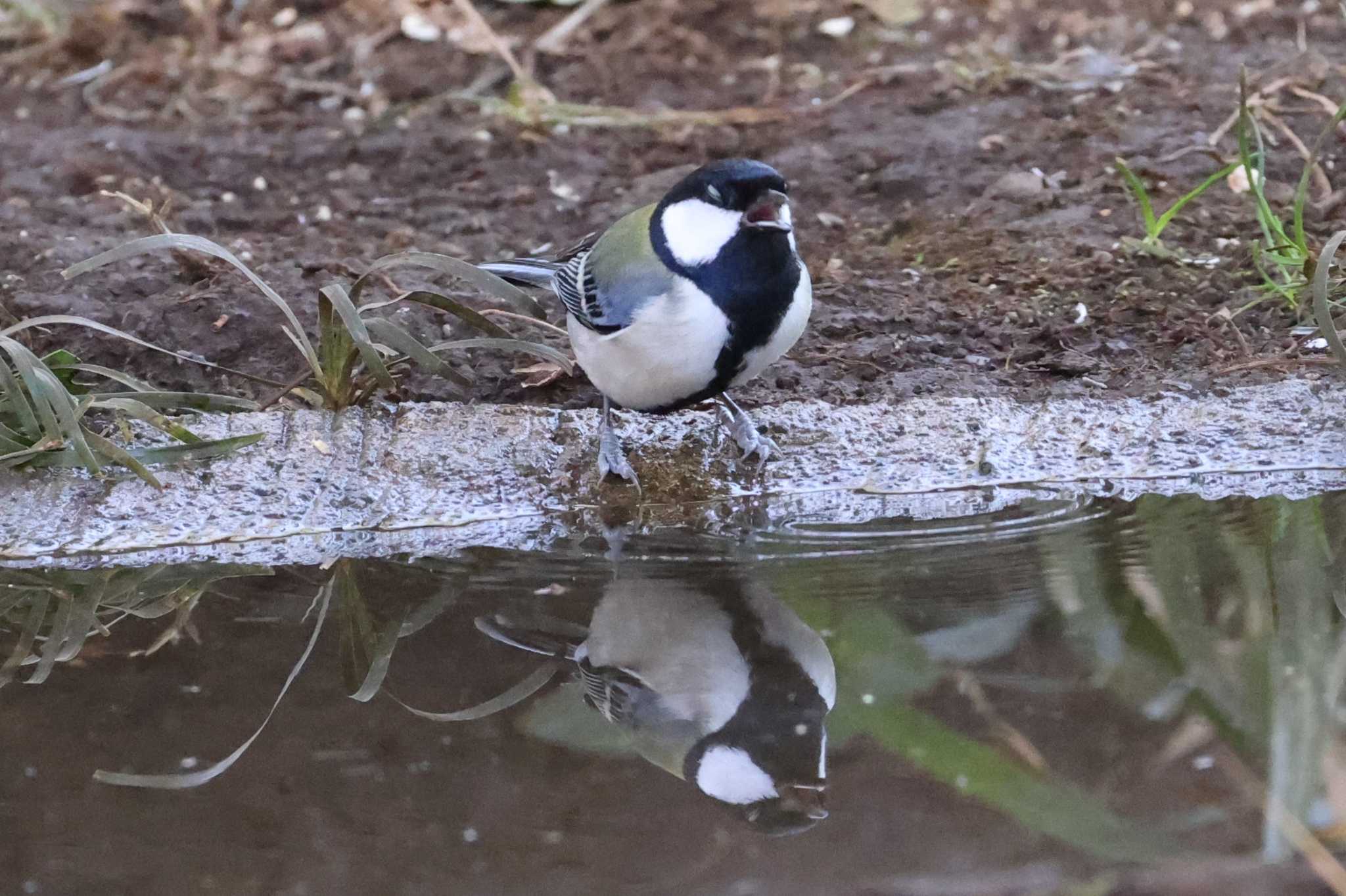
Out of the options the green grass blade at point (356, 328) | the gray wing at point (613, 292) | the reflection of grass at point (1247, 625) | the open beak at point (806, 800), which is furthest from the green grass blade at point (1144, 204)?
the open beak at point (806, 800)

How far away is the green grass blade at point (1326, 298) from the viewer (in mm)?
3258

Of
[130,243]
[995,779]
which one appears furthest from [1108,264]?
[130,243]

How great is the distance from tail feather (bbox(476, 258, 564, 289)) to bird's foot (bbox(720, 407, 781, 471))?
72 cm

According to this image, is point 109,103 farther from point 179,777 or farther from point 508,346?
point 179,777

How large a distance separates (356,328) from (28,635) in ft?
3.15

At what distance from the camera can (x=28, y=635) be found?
2.93 meters

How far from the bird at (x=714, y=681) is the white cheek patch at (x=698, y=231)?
70 cm

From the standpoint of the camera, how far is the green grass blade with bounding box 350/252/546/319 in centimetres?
353

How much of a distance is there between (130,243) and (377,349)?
0.62 metres

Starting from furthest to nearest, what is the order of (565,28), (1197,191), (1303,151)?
A: (565,28), (1303,151), (1197,191)

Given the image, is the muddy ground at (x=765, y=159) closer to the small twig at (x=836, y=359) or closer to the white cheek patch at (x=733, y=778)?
the small twig at (x=836, y=359)

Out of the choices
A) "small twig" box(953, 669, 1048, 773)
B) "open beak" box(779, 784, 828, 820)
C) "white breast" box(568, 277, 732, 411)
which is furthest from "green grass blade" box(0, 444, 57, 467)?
"small twig" box(953, 669, 1048, 773)

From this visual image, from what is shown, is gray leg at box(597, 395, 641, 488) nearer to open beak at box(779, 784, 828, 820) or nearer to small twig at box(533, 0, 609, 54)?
open beak at box(779, 784, 828, 820)

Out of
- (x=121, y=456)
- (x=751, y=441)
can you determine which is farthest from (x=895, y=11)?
(x=121, y=456)
